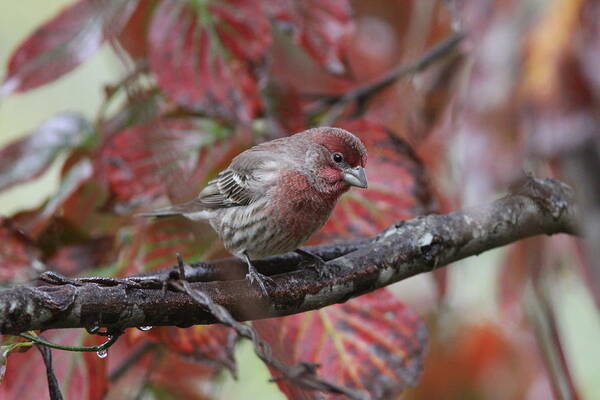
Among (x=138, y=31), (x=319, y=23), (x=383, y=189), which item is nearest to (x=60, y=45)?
(x=138, y=31)

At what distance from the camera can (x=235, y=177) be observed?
10.2 feet

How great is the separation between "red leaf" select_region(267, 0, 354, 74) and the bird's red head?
10.7 inches

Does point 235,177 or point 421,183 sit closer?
point 421,183

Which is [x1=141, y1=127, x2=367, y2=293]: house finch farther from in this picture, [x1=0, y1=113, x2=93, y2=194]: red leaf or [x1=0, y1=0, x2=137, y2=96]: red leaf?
[x1=0, y1=0, x2=137, y2=96]: red leaf

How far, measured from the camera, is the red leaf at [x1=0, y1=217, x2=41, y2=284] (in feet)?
8.46

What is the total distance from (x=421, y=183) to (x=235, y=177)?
2.66 ft

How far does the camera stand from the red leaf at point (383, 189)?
2643 millimetres

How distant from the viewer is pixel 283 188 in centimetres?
298

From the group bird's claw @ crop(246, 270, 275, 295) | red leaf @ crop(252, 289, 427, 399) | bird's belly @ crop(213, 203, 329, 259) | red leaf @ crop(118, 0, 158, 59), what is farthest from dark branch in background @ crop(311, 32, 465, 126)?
bird's claw @ crop(246, 270, 275, 295)

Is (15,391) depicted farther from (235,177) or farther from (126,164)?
(235,177)

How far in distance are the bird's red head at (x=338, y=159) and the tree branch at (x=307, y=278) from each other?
0.35 meters

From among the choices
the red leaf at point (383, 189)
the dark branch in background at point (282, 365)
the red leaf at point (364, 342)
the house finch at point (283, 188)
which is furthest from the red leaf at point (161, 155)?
the dark branch in background at point (282, 365)

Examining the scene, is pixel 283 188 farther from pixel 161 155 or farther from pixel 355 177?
pixel 161 155

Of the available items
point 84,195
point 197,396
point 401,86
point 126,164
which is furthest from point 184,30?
point 197,396
